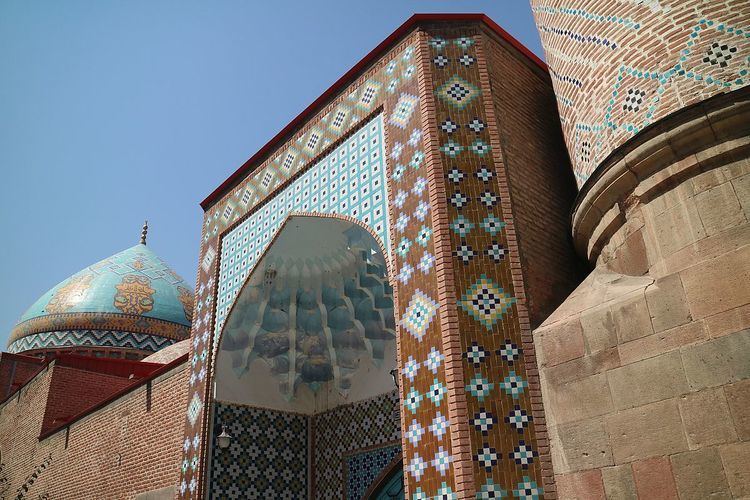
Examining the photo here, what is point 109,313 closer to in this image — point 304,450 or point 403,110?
point 304,450

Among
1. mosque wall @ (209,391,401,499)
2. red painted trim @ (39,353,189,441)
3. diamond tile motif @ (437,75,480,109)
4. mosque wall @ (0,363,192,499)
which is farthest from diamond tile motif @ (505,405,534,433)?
red painted trim @ (39,353,189,441)

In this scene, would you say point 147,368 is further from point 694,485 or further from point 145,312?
point 694,485

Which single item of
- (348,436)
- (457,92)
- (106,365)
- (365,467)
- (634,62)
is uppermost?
(106,365)

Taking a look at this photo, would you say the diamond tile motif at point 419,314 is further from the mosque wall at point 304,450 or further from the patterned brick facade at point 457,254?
the mosque wall at point 304,450

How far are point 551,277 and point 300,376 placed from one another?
4054 mm

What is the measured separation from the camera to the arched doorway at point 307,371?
669 cm

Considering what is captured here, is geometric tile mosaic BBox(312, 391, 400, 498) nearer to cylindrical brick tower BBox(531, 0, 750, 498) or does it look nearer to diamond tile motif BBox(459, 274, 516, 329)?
diamond tile motif BBox(459, 274, 516, 329)

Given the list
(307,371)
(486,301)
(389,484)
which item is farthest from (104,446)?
(486,301)

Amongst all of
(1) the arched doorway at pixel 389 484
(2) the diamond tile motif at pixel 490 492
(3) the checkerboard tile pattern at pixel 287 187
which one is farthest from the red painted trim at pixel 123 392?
(2) the diamond tile motif at pixel 490 492

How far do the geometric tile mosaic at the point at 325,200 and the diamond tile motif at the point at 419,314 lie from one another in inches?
26.6

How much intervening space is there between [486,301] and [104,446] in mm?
7591

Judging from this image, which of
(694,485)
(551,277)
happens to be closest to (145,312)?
(551,277)

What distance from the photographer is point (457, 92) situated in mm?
5055

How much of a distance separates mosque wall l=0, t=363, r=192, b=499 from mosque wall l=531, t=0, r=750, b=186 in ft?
18.3
